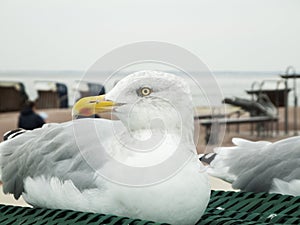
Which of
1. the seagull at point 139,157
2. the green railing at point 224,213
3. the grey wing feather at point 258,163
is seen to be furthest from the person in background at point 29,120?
the seagull at point 139,157

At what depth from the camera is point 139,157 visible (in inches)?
24.5

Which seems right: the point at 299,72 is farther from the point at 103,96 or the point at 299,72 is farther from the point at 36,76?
the point at 103,96

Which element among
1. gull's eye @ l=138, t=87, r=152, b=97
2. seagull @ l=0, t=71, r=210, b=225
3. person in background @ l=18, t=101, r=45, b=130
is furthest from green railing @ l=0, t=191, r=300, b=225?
person in background @ l=18, t=101, r=45, b=130

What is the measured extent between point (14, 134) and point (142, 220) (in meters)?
0.25

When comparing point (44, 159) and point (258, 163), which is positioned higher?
point (44, 159)

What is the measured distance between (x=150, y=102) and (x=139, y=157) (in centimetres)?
6

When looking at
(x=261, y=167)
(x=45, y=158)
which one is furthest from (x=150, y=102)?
(x=261, y=167)

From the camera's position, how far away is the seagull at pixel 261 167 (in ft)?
3.47

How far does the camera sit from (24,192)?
75 centimetres

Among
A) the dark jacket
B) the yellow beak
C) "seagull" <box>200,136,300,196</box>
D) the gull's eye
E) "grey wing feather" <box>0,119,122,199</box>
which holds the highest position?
the gull's eye

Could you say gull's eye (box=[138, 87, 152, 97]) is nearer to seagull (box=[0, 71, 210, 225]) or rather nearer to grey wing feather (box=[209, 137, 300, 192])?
seagull (box=[0, 71, 210, 225])

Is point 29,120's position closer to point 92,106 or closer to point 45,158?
point 45,158

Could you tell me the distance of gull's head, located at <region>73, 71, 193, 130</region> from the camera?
2.03 ft

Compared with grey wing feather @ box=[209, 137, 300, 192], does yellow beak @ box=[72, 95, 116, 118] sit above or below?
above
